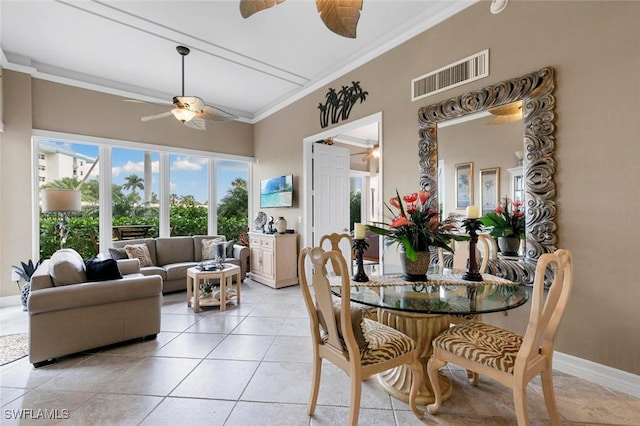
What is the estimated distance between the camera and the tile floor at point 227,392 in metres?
1.79

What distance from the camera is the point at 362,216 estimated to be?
25.4 feet

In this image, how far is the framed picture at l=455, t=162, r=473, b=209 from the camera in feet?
9.29

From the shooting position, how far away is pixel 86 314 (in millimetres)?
2576

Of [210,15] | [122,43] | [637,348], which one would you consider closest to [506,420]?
[637,348]

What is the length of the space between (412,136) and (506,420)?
2592 millimetres

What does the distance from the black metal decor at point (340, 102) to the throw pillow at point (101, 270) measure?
3.28 metres

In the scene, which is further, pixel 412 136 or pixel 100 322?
pixel 412 136

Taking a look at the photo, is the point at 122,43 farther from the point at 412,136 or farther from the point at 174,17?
the point at 412,136

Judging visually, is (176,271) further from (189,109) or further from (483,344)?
(483,344)

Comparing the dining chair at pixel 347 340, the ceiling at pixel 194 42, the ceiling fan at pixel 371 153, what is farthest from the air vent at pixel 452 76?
the ceiling fan at pixel 371 153

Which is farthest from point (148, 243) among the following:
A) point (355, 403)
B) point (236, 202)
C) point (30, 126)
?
point (355, 403)

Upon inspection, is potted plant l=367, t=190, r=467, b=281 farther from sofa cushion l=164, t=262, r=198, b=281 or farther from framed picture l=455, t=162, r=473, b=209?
sofa cushion l=164, t=262, r=198, b=281

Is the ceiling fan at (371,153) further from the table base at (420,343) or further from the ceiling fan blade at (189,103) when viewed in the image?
the table base at (420,343)

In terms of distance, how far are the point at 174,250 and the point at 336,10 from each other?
182 inches
